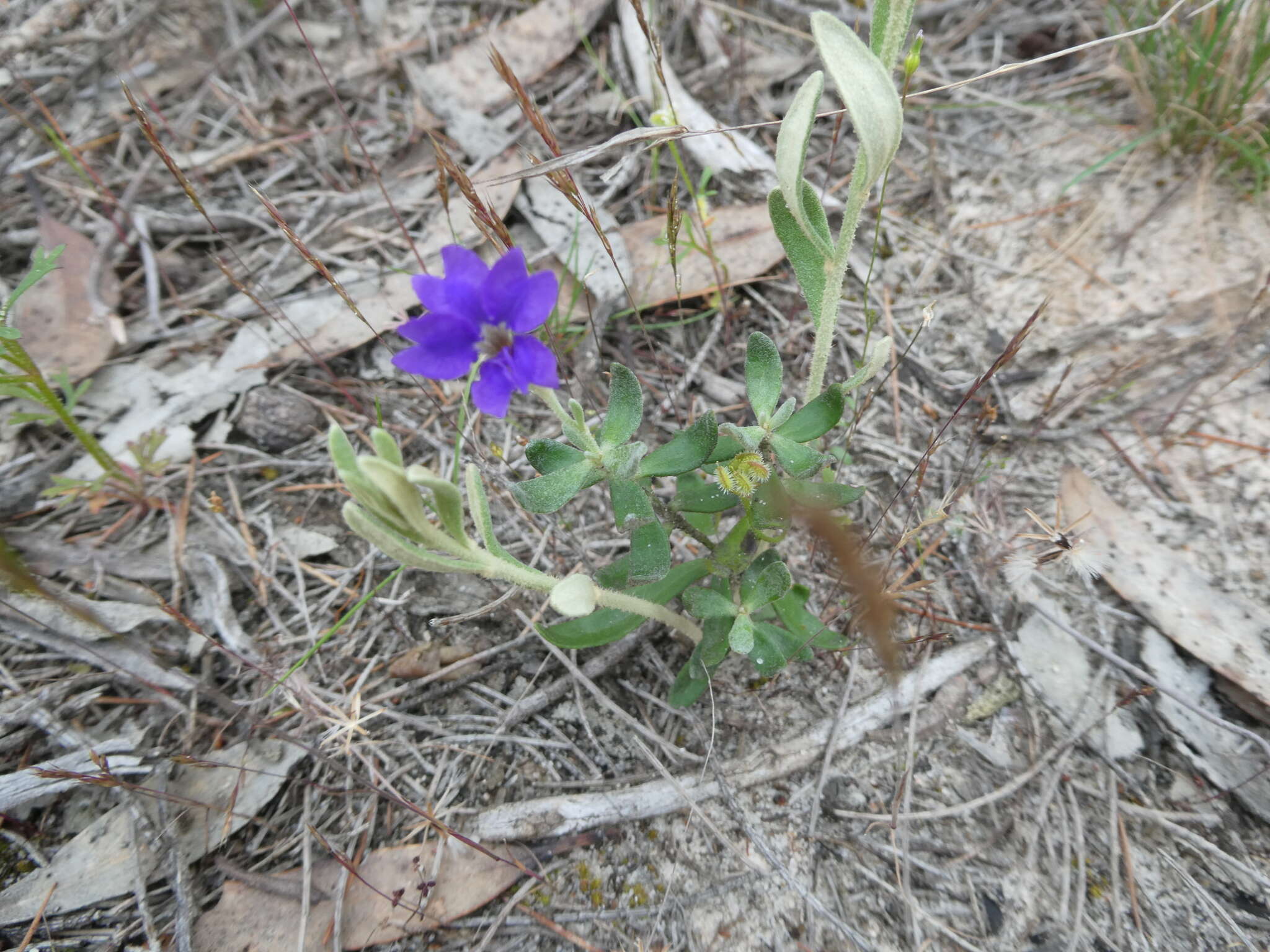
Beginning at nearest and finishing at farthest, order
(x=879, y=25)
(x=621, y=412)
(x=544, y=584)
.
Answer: (x=879, y=25)
(x=544, y=584)
(x=621, y=412)

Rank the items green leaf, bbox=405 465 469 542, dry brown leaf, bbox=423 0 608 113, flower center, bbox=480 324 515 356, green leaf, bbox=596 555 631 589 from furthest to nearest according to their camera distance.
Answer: dry brown leaf, bbox=423 0 608 113, green leaf, bbox=596 555 631 589, flower center, bbox=480 324 515 356, green leaf, bbox=405 465 469 542

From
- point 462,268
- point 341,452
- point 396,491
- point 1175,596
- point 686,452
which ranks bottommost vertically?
point 1175,596

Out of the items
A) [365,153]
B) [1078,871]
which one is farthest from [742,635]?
[365,153]

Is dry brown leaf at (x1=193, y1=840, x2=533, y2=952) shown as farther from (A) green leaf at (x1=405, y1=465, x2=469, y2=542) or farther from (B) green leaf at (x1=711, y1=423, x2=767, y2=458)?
(B) green leaf at (x1=711, y1=423, x2=767, y2=458)

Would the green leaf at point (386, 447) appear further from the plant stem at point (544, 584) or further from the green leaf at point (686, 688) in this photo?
the green leaf at point (686, 688)

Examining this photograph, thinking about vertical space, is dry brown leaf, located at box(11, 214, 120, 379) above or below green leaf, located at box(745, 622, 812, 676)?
above

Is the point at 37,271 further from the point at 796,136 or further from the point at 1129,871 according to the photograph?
the point at 1129,871

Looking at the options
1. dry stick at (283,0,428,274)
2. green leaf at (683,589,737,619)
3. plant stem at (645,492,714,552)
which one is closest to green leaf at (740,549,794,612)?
green leaf at (683,589,737,619)
